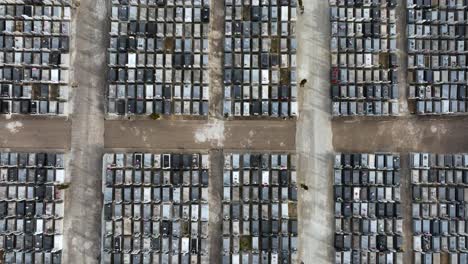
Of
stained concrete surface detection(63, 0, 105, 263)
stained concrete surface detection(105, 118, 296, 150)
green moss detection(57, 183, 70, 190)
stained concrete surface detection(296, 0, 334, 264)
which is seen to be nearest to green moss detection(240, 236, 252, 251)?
stained concrete surface detection(296, 0, 334, 264)

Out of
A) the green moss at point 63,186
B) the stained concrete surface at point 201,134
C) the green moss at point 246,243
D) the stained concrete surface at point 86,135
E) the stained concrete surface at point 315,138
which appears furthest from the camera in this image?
the stained concrete surface at point 201,134

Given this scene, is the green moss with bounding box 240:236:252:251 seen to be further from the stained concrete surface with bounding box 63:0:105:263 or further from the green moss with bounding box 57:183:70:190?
the green moss with bounding box 57:183:70:190

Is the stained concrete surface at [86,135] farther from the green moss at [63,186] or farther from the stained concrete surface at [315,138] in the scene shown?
the stained concrete surface at [315,138]

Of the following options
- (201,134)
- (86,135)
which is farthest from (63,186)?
(201,134)

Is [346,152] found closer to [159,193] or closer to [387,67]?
[387,67]

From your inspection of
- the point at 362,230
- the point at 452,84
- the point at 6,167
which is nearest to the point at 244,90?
the point at 362,230

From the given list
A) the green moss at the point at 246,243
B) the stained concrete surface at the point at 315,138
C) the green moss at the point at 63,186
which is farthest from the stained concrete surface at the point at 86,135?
the stained concrete surface at the point at 315,138

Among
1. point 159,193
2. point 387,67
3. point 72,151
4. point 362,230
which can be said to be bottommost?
point 362,230

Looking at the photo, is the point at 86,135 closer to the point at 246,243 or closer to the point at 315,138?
the point at 246,243

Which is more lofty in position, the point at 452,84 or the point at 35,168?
the point at 452,84

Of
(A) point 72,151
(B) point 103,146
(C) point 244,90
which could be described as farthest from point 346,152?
(A) point 72,151

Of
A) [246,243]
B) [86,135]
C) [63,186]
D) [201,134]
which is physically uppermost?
[201,134]
